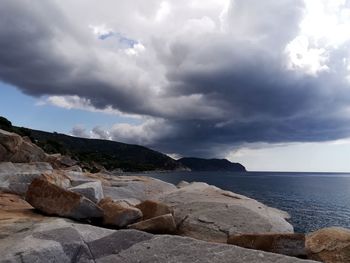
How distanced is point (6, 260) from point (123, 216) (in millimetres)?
5781

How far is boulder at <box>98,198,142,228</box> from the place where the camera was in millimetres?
16875

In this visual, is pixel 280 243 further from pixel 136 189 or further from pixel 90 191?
pixel 136 189

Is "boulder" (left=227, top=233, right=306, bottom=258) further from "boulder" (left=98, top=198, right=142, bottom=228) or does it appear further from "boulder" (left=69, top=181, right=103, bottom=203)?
"boulder" (left=69, top=181, right=103, bottom=203)

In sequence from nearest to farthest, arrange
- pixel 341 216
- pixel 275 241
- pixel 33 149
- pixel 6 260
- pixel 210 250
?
pixel 6 260, pixel 210 250, pixel 275 241, pixel 33 149, pixel 341 216

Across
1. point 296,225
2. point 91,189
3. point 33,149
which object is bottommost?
point 296,225

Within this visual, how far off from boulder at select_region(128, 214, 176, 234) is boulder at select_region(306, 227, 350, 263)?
5226 millimetres

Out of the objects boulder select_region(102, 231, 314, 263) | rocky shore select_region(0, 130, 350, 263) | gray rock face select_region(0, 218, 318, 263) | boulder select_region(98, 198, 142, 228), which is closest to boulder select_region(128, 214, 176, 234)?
rocky shore select_region(0, 130, 350, 263)

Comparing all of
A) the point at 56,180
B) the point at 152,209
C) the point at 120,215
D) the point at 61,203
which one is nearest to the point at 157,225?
the point at 120,215

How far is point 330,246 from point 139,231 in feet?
23.0

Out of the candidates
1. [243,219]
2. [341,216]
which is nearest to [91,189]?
[243,219]

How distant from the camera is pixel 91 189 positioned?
1925 cm

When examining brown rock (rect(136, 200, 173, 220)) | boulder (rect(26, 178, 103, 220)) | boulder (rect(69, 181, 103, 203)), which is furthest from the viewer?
boulder (rect(69, 181, 103, 203))

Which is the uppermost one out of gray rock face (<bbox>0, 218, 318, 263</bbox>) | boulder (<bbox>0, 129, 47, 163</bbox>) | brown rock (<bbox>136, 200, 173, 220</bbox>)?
boulder (<bbox>0, 129, 47, 163</bbox>)

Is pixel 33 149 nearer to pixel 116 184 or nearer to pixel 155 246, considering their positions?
pixel 116 184
